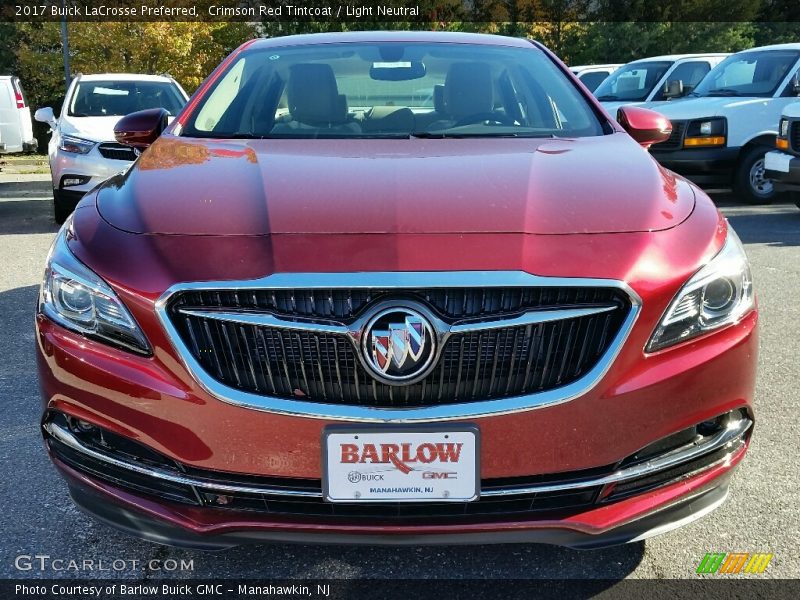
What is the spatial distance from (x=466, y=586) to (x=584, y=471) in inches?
22.4

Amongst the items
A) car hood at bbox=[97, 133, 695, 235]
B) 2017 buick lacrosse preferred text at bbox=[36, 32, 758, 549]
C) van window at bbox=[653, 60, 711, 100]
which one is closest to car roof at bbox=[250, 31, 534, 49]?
car hood at bbox=[97, 133, 695, 235]

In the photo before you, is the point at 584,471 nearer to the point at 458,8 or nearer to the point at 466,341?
the point at 466,341

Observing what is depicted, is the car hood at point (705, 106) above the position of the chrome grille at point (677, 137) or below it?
above

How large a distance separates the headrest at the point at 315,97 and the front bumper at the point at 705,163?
7.66 m

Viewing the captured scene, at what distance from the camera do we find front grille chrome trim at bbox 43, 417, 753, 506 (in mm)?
2092

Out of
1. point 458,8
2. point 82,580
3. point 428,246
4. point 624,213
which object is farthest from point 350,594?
point 458,8

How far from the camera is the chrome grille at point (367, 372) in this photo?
Result: 2053 mm

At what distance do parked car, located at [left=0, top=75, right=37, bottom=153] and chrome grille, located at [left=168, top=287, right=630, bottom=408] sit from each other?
10400 mm

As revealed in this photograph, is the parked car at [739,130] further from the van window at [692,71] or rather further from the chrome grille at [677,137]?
the van window at [692,71]

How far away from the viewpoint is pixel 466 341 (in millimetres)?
2055

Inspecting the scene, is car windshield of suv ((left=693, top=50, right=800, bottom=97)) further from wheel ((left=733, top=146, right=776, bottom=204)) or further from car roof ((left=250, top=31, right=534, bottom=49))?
car roof ((left=250, top=31, right=534, bottom=49))

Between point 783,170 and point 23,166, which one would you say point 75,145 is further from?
point 23,166

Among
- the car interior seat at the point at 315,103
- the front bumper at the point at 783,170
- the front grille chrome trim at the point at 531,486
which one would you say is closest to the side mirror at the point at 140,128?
the car interior seat at the point at 315,103

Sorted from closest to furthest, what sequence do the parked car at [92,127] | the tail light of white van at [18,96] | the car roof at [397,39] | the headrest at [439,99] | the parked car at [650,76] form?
the headrest at [439,99] → the car roof at [397,39] → the parked car at [92,127] → the tail light of white van at [18,96] → the parked car at [650,76]
